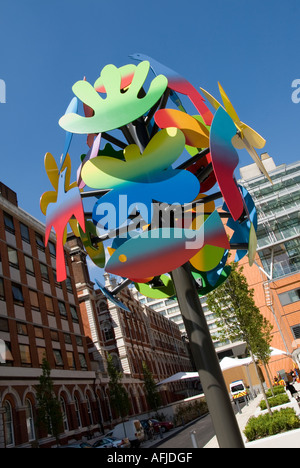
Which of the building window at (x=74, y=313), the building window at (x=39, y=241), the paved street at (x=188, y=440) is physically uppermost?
the building window at (x=39, y=241)

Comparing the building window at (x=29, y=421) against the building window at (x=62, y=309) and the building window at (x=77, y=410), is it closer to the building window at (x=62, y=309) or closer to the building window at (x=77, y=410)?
the building window at (x=77, y=410)

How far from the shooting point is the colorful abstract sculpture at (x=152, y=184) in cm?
393

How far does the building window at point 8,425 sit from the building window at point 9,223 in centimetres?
1225

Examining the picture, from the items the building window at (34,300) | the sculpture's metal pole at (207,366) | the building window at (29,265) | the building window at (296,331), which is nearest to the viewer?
the sculpture's metal pole at (207,366)

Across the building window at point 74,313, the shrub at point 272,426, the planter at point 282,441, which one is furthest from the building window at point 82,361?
the planter at point 282,441

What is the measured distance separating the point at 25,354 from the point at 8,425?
485 cm

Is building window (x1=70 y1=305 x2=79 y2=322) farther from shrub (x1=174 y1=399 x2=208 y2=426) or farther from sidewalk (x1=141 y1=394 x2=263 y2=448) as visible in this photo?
shrub (x1=174 y1=399 x2=208 y2=426)

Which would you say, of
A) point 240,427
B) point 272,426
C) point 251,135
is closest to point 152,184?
point 251,135

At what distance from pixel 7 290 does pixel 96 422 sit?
14650 millimetres

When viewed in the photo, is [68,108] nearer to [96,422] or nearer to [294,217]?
[96,422]

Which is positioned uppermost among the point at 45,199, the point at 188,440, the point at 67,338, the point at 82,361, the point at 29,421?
the point at 67,338

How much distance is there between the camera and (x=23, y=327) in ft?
90.3

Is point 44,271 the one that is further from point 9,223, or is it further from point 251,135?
point 251,135

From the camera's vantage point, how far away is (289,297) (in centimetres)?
4284
